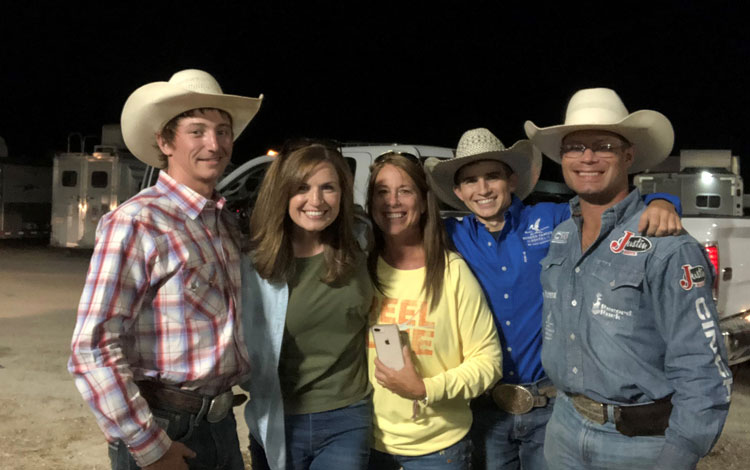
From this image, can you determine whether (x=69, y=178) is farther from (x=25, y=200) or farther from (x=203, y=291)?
(x=203, y=291)

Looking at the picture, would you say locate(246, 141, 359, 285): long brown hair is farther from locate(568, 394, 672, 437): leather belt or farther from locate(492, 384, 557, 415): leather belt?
locate(568, 394, 672, 437): leather belt

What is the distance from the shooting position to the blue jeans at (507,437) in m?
2.88

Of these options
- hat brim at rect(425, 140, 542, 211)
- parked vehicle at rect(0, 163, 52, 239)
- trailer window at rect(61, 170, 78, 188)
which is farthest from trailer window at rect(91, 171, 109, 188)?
hat brim at rect(425, 140, 542, 211)

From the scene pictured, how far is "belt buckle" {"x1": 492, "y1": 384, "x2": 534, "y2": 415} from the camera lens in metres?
2.86

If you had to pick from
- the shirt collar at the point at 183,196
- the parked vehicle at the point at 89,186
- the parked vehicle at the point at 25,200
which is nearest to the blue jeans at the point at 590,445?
the shirt collar at the point at 183,196

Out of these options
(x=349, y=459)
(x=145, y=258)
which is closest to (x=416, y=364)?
(x=349, y=459)

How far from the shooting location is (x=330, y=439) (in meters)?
2.59

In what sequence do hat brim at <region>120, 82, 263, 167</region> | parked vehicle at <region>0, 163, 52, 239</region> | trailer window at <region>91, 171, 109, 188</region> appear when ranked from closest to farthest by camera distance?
1. hat brim at <region>120, 82, 263, 167</region>
2. trailer window at <region>91, 171, 109, 188</region>
3. parked vehicle at <region>0, 163, 52, 239</region>

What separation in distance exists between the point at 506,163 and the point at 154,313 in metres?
1.65

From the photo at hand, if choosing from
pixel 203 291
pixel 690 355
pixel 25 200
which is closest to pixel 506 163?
pixel 690 355

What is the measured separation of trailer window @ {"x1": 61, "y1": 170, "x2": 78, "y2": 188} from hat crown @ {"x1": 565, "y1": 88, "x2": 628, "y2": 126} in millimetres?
16478

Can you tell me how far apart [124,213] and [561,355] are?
4.82 ft

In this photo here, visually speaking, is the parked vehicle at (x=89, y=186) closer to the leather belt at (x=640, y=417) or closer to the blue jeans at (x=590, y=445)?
the blue jeans at (x=590, y=445)

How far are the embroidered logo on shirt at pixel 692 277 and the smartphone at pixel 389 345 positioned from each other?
906mm
